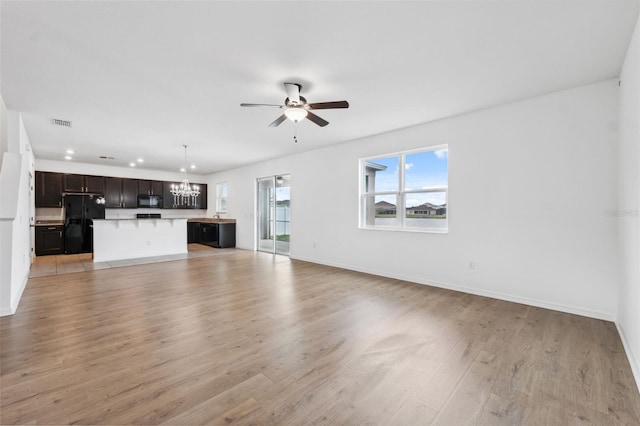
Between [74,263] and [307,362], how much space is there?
269 inches

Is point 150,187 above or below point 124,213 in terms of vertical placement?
above

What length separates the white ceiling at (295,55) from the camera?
208cm

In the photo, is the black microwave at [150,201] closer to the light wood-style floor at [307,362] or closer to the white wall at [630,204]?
the light wood-style floor at [307,362]

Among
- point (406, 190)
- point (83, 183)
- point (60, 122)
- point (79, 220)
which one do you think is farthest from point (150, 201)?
point (406, 190)

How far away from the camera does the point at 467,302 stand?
3721 millimetres

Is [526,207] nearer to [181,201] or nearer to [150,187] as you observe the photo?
[181,201]

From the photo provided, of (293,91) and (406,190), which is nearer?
(293,91)

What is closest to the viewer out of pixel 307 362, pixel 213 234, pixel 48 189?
pixel 307 362

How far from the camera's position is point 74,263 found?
6363mm

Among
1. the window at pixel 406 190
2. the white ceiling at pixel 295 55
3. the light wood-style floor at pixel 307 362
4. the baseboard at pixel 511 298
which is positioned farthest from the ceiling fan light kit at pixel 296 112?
the baseboard at pixel 511 298

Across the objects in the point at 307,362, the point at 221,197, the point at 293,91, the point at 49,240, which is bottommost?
the point at 307,362

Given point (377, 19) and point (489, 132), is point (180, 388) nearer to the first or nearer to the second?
point (377, 19)

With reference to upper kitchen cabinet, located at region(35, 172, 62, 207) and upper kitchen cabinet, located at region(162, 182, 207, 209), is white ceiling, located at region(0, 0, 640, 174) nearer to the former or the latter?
upper kitchen cabinet, located at region(35, 172, 62, 207)

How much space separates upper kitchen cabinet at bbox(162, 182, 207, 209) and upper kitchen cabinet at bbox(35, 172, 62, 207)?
270cm
